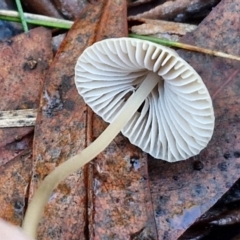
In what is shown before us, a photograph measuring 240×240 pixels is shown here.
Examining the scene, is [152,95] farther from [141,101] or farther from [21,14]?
[21,14]

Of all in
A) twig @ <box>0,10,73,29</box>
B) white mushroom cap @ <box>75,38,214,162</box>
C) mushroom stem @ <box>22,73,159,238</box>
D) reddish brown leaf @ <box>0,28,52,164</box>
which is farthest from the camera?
twig @ <box>0,10,73,29</box>

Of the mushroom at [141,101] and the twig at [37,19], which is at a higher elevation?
the twig at [37,19]

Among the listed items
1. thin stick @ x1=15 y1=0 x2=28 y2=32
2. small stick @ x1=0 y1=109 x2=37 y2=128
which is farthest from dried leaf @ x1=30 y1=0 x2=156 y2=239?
thin stick @ x1=15 y1=0 x2=28 y2=32

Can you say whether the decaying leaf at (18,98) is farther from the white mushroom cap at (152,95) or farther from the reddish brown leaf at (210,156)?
the reddish brown leaf at (210,156)

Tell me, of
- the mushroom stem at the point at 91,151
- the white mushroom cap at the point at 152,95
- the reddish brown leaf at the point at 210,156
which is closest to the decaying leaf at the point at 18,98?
the mushroom stem at the point at 91,151

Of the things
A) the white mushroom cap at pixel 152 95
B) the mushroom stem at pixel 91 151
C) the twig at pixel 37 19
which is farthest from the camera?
the twig at pixel 37 19

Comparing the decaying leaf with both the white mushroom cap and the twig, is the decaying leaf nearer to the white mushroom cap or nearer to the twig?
the twig

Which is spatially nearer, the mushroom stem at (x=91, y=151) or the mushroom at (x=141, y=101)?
the mushroom at (x=141, y=101)
